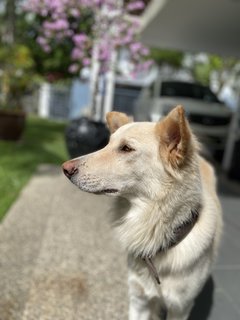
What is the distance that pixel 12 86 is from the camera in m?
10.2

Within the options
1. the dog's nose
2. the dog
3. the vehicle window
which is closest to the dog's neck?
the dog

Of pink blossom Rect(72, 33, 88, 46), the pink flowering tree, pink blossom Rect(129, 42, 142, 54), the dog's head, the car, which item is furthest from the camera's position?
the car

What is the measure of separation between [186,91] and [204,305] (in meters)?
9.36

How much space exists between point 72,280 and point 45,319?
62cm

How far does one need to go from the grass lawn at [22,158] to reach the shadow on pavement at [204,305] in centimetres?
271

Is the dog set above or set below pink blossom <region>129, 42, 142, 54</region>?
below

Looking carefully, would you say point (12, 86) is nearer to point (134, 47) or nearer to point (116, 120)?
point (134, 47)

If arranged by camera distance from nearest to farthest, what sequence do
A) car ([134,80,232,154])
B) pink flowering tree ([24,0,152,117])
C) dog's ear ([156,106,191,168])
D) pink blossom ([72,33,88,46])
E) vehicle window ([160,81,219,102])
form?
dog's ear ([156,106,191,168]) < pink flowering tree ([24,0,152,117]) < pink blossom ([72,33,88,46]) < car ([134,80,232,154]) < vehicle window ([160,81,219,102])

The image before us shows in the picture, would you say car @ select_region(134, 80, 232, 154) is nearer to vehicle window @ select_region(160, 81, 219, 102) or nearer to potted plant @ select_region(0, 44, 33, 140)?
vehicle window @ select_region(160, 81, 219, 102)

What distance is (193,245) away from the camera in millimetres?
2264

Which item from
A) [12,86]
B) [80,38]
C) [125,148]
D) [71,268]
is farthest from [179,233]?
[12,86]

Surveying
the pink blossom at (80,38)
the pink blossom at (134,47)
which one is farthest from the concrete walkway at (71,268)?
the pink blossom at (134,47)

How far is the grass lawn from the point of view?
5.81m

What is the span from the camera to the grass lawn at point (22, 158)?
19.1ft
